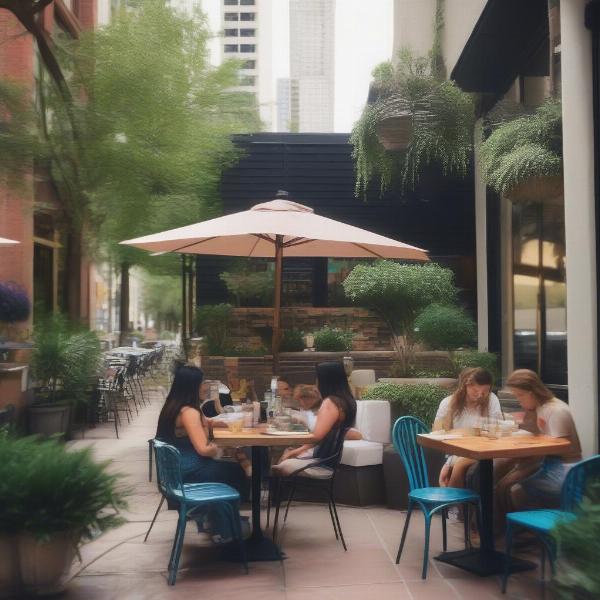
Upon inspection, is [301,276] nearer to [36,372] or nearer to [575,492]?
[36,372]

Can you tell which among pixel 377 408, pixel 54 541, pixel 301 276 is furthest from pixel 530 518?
pixel 301 276

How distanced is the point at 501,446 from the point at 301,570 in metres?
1.50

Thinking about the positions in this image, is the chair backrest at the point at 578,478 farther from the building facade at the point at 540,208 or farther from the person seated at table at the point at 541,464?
the building facade at the point at 540,208

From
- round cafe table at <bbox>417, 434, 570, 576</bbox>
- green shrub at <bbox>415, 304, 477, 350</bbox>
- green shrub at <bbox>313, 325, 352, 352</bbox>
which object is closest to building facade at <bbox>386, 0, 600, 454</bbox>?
green shrub at <bbox>415, 304, 477, 350</bbox>

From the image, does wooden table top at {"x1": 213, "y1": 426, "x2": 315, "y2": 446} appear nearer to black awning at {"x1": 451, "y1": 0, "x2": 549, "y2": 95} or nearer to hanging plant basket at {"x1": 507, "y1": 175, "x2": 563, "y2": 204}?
hanging plant basket at {"x1": 507, "y1": 175, "x2": 563, "y2": 204}

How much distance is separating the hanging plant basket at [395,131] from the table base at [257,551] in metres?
6.52

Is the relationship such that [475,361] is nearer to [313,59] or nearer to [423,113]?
[423,113]

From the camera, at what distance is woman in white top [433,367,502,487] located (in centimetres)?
598

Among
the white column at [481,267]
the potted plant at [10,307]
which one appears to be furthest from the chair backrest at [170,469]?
the potted plant at [10,307]

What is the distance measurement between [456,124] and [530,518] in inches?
276

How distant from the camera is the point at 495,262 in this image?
1155cm

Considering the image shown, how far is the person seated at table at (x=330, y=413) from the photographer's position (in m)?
5.77

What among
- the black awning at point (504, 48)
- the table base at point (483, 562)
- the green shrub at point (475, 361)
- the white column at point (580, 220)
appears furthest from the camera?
the green shrub at point (475, 361)

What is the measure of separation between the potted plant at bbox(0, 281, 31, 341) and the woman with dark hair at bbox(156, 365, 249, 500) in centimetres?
753
